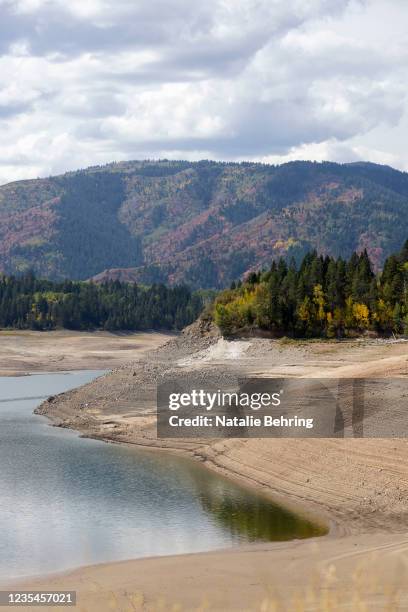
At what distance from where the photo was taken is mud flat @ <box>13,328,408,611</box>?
1101 inches

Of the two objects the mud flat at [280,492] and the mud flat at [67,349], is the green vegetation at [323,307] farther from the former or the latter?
the mud flat at [67,349]

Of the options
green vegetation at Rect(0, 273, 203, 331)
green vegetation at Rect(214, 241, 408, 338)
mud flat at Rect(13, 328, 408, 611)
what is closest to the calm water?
mud flat at Rect(13, 328, 408, 611)

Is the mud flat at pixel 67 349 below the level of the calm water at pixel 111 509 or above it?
above

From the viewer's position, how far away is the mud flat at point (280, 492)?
1101 inches

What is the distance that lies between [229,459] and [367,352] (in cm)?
2147

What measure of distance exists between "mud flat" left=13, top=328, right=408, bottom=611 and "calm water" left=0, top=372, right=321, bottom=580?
5.78ft

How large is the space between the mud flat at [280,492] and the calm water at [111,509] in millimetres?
1762

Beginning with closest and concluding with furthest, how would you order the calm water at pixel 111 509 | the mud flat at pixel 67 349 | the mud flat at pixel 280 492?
the mud flat at pixel 280 492, the calm water at pixel 111 509, the mud flat at pixel 67 349

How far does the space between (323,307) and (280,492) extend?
38.3m

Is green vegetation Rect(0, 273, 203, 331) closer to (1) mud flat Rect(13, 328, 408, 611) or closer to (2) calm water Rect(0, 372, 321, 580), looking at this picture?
(1) mud flat Rect(13, 328, 408, 611)

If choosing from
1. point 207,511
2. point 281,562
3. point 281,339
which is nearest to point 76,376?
point 281,339

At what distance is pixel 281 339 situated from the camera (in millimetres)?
78000

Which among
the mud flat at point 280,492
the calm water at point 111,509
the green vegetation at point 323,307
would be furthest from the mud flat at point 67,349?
the calm water at point 111,509

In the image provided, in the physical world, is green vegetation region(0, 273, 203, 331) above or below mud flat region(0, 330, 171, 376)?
above
